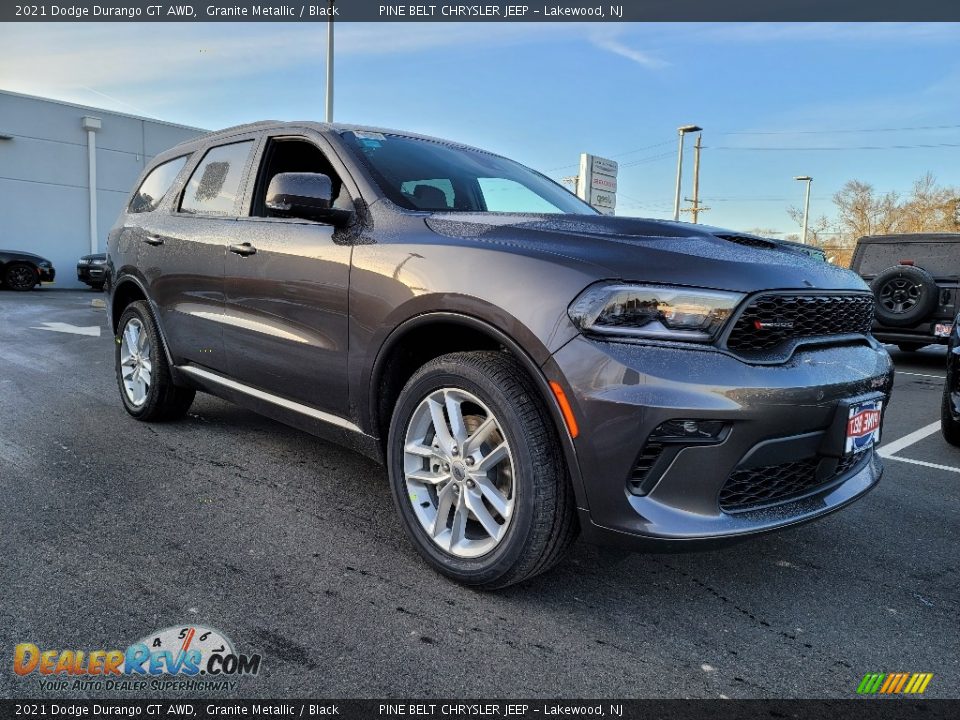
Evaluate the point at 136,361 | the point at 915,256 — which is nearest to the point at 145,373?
the point at 136,361

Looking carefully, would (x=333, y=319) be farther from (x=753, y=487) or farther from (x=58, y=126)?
(x=58, y=126)

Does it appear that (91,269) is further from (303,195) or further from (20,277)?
(303,195)

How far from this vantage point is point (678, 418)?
1.99 meters

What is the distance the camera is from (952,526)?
3.26m

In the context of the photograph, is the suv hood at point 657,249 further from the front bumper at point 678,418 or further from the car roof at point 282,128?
the car roof at point 282,128

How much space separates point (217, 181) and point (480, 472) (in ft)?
8.25

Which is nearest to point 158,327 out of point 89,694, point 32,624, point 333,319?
point 333,319

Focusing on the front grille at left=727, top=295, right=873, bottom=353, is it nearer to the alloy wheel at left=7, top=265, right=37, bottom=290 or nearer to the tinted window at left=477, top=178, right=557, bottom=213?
the tinted window at left=477, top=178, right=557, bottom=213

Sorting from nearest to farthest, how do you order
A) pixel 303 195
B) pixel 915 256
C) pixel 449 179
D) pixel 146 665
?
pixel 146 665 → pixel 303 195 → pixel 449 179 → pixel 915 256

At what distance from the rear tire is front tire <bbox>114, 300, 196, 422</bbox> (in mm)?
17134

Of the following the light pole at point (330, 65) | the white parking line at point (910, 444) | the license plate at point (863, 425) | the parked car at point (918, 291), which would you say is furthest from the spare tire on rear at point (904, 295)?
the light pole at point (330, 65)

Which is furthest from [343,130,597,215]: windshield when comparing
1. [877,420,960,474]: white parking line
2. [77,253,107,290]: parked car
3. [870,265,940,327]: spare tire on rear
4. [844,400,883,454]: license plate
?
[77,253,107,290]: parked car

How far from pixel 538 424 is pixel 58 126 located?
2501 centimetres

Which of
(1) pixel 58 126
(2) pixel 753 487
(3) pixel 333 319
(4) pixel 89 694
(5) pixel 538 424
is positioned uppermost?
(1) pixel 58 126
